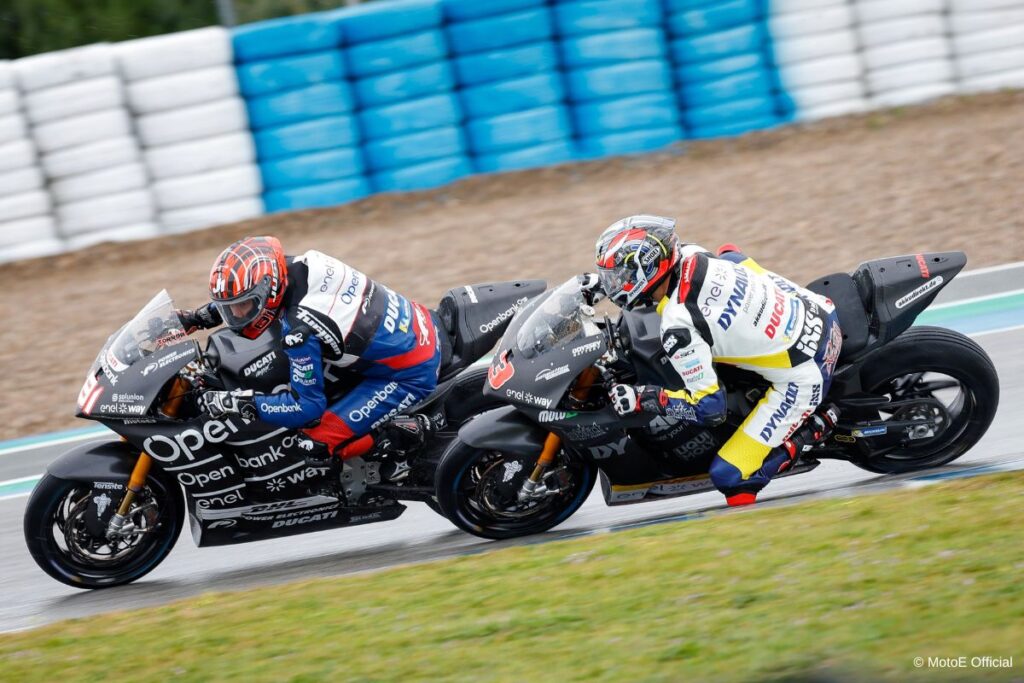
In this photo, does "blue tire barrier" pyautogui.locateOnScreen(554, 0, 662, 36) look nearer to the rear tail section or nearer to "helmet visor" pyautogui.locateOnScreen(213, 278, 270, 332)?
the rear tail section

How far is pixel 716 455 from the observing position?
6.30 meters

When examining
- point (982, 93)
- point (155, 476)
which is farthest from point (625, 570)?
point (982, 93)

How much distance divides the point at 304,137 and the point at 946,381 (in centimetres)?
818

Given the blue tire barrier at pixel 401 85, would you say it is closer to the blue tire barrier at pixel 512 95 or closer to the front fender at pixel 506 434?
the blue tire barrier at pixel 512 95

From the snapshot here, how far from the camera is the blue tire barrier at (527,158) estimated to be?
13.5m

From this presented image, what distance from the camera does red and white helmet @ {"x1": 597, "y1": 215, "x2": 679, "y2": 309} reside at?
5.98 m

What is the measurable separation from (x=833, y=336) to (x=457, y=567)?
85.9 inches

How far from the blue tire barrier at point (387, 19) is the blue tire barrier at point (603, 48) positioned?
1.43 metres

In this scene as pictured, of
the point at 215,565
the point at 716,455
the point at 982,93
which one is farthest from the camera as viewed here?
the point at 982,93

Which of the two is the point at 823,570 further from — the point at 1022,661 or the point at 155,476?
the point at 155,476

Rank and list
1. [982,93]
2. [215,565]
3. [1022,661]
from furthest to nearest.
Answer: [982,93], [215,565], [1022,661]

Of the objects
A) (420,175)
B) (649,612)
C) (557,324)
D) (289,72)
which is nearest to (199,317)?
(557,324)

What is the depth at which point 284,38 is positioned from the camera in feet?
42.3

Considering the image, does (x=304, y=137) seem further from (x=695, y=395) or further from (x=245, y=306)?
(x=695, y=395)
